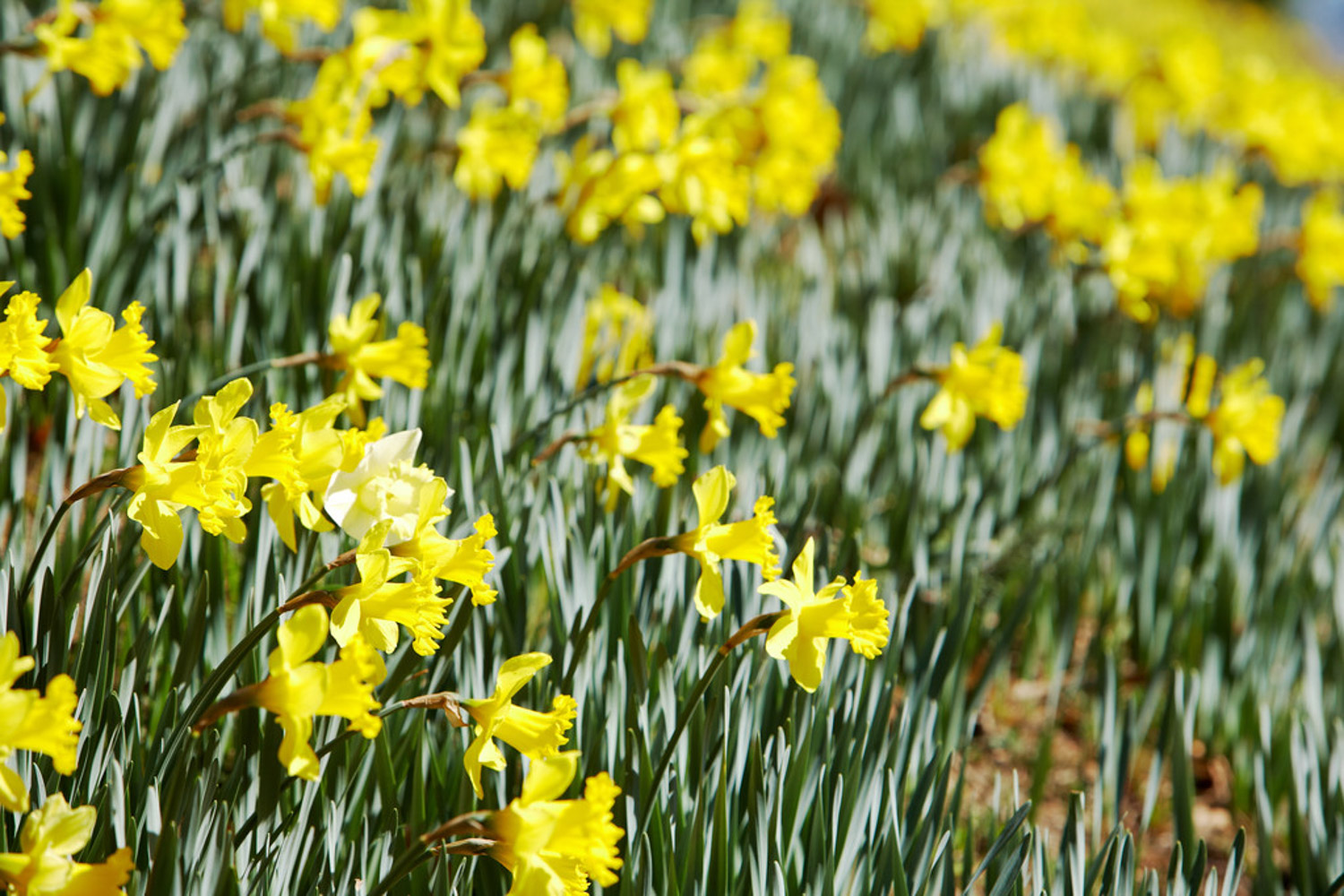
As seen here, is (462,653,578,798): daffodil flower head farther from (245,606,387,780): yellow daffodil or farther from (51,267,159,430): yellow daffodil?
(51,267,159,430): yellow daffodil

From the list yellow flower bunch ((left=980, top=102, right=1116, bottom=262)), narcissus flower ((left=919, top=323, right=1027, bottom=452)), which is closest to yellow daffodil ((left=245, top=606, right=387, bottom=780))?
narcissus flower ((left=919, top=323, right=1027, bottom=452))

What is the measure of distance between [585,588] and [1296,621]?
5.51 feet

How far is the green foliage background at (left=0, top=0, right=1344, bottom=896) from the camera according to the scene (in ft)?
4.05

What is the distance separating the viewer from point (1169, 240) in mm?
2893

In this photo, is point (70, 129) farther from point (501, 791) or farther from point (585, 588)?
point (501, 791)

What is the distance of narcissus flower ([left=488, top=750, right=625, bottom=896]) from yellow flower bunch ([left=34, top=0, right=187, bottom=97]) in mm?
1611

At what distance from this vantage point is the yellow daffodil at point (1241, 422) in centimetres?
217

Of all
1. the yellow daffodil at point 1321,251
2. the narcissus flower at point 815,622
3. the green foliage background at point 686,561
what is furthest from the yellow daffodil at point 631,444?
the yellow daffodil at point 1321,251

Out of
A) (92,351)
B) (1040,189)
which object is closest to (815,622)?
(92,351)

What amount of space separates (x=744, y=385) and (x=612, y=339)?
717mm

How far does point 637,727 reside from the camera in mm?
1307

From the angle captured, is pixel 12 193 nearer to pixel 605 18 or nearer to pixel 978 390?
pixel 978 390

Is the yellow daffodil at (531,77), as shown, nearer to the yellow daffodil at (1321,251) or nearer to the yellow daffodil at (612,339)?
the yellow daffodil at (612,339)

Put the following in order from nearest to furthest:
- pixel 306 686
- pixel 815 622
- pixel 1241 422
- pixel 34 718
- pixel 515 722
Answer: pixel 34 718 < pixel 306 686 < pixel 515 722 < pixel 815 622 < pixel 1241 422
